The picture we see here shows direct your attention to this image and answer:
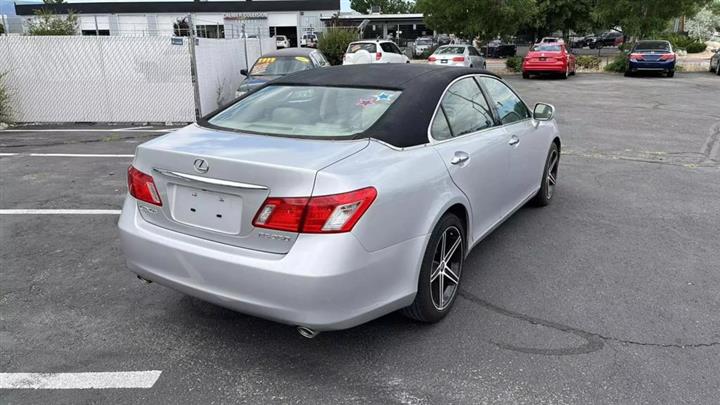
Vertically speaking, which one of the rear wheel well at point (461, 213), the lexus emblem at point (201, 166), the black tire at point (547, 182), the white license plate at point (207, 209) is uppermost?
the lexus emblem at point (201, 166)

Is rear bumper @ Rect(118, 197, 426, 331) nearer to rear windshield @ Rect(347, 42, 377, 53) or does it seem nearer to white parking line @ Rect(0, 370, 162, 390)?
white parking line @ Rect(0, 370, 162, 390)

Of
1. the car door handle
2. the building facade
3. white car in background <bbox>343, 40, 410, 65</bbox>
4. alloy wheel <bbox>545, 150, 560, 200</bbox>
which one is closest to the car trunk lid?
the car door handle

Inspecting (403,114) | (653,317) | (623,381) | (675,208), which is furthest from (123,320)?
(675,208)

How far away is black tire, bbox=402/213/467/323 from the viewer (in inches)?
128

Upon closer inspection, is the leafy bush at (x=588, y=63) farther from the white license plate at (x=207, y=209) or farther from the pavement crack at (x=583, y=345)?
the white license plate at (x=207, y=209)

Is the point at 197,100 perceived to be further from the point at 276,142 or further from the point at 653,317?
the point at 653,317

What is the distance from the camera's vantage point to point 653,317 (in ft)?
11.8

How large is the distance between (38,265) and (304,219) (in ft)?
9.35

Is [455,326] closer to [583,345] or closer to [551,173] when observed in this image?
[583,345]

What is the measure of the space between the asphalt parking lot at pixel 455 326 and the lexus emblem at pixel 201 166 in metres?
1.06

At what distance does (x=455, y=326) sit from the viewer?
3.52 metres

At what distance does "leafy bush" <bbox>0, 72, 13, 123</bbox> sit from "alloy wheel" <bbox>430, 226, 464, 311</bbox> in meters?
11.5

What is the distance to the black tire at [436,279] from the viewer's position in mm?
3258

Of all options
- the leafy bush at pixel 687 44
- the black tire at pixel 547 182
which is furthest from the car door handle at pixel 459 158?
the leafy bush at pixel 687 44
